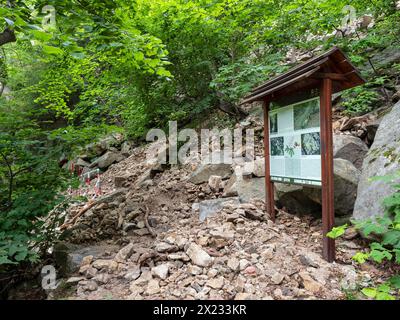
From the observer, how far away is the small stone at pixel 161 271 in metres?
2.94

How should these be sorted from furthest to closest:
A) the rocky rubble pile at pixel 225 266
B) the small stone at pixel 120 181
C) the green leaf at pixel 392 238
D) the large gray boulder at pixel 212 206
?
the small stone at pixel 120 181
the large gray boulder at pixel 212 206
the rocky rubble pile at pixel 225 266
the green leaf at pixel 392 238

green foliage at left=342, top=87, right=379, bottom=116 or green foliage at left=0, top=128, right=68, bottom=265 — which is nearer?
green foliage at left=0, top=128, right=68, bottom=265

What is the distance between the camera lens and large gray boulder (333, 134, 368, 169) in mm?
4613

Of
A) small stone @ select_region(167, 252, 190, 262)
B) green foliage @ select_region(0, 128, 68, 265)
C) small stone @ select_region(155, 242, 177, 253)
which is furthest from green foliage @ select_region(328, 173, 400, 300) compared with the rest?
green foliage @ select_region(0, 128, 68, 265)

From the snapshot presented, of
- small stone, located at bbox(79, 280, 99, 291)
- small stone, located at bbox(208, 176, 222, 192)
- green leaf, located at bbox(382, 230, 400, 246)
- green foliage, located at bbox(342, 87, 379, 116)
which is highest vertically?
green foliage, located at bbox(342, 87, 379, 116)

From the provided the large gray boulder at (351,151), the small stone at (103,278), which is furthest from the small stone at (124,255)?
the large gray boulder at (351,151)

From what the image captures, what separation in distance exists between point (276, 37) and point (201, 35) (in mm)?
2183

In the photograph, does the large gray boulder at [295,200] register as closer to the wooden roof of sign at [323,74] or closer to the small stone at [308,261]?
the small stone at [308,261]

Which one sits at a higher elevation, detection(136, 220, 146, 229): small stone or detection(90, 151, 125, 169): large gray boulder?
detection(90, 151, 125, 169): large gray boulder

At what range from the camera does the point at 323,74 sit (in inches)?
122

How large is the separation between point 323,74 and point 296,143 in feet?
3.16

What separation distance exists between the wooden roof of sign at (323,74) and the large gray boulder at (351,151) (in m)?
1.40

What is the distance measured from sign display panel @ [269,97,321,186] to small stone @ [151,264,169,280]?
6.80 feet

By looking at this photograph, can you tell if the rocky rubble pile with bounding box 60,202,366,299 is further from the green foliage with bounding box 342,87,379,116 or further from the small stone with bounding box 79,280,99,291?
the green foliage with bounding box 342,87,379,116
